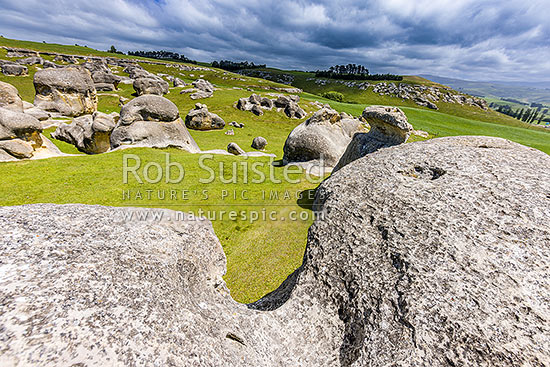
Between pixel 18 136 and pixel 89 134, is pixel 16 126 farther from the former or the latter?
pixel 89 134

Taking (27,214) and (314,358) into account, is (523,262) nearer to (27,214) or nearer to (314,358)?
(314,358)

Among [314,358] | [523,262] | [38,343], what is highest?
[523,262]

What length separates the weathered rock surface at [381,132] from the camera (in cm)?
1555

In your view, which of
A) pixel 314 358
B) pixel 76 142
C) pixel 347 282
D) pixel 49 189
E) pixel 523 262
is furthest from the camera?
pixel 76 142

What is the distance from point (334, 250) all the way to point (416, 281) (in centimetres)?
202

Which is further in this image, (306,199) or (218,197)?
(306,199)

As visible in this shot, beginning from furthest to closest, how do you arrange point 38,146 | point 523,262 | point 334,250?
point 38,146, point 334,250, point 523,262

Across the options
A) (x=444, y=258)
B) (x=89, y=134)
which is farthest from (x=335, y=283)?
(x=89, y=134)

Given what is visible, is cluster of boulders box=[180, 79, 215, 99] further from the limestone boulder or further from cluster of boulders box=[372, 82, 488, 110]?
cluster of boulders box=[372, 82, 488, 110]

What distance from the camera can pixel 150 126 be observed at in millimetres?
24031

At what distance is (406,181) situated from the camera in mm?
6535

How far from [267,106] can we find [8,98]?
39.8 m

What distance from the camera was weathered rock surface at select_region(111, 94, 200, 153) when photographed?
22984 millimetres

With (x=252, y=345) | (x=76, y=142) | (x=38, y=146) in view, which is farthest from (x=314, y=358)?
(x=76, y=142)
